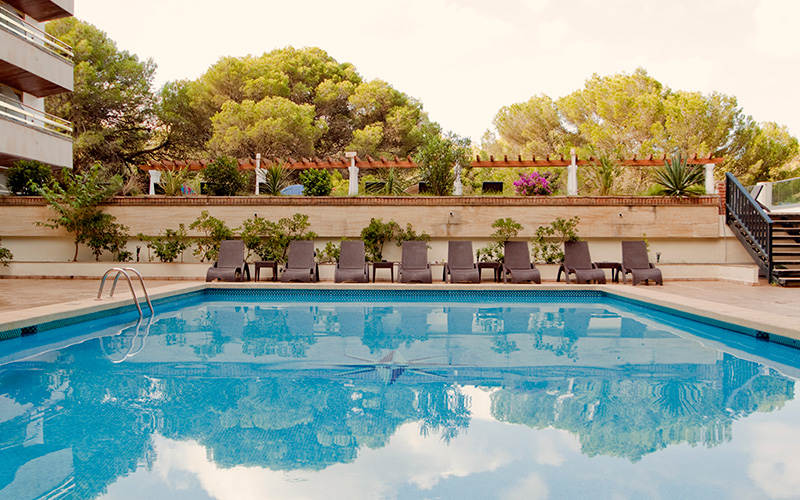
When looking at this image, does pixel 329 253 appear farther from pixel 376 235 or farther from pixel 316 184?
pixel 316 184

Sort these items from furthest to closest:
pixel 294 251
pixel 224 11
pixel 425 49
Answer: pixel 425 49 < pixel 224 11 < pixel 294 251

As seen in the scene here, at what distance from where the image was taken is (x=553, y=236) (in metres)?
11.9

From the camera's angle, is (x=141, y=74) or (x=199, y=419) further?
(x=141, y=74)

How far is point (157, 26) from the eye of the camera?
25.5 m

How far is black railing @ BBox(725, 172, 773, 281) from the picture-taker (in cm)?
1039

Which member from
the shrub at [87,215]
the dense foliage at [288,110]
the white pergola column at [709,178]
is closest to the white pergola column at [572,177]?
the white pergola column at [709,178]

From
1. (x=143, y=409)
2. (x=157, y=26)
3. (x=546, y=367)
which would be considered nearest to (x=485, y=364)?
(x=546, y=367)

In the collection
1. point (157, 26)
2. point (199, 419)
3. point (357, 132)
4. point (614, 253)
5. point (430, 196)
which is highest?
point (157, 26)

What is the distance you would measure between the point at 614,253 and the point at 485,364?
27.6 ft

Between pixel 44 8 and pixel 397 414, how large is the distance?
63.8ft

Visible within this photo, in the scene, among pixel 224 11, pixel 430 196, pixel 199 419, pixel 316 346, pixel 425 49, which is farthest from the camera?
pixel 425 49

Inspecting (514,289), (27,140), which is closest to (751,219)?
(514,289)

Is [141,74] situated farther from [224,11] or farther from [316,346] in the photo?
[316,346]

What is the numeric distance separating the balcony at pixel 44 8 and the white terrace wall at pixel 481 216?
878 centimetres
